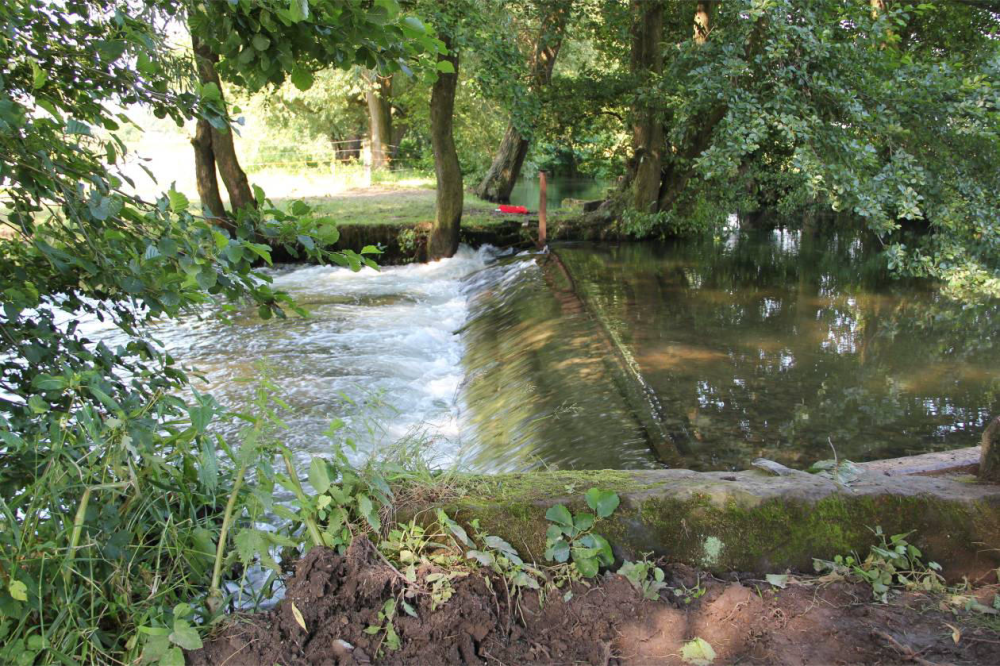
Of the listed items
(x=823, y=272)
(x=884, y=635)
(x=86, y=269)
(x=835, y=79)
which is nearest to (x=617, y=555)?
(x=884, y=635)

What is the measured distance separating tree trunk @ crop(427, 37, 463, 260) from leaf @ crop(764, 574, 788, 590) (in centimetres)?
1170

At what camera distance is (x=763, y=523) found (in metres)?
3.21

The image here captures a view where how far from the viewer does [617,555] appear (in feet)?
10.4

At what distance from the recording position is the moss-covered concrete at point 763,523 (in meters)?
3.17

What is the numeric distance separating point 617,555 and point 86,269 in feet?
8.06

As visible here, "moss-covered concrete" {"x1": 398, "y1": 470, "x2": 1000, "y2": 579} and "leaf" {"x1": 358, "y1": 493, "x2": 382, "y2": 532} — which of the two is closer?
"leaf" {"x1": 358, "y1": 493, "x2": 382, "y2": 532}

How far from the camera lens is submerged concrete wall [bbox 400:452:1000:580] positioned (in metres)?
3.16

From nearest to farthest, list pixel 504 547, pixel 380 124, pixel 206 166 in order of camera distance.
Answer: pixel 504 547, pixel 206 166, pixel 380 124

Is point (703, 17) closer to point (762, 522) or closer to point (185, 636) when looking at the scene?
point (762, 522)

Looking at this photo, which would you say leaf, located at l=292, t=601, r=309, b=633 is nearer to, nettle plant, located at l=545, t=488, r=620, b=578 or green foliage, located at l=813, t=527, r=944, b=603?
nettle plant, located at l=545, t=488, r=620, b=578

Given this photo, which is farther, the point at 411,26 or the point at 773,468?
the point at 773,468

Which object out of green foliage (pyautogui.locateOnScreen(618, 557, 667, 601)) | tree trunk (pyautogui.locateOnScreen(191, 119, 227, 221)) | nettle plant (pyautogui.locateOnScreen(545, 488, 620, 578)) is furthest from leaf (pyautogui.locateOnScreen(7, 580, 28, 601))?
tree trunk (pyautogui.locateOnScreen(191, 119, 227, 221))

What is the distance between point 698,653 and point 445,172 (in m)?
12.9

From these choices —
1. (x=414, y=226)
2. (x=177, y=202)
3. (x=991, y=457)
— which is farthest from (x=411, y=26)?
(x=414, y=226)
